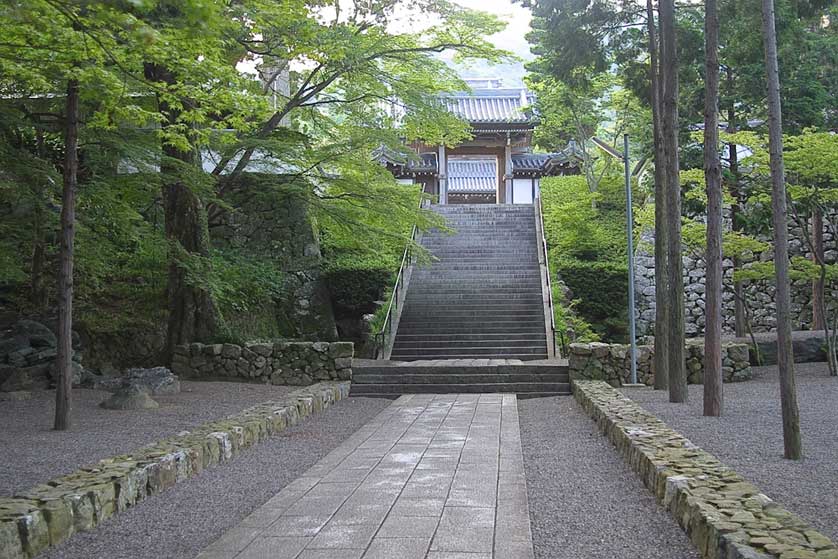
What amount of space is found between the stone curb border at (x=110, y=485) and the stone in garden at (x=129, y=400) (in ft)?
6.53

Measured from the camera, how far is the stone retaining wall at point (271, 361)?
1270 centimetres

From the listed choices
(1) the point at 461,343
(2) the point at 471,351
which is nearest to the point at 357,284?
(1) the point at 461,343

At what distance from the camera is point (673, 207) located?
9883 mm

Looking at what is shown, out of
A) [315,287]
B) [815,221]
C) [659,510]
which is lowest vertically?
[659,510]

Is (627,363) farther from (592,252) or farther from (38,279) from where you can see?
(38,279)

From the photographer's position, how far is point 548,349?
14.7 metres

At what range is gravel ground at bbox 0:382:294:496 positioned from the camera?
5.99 m

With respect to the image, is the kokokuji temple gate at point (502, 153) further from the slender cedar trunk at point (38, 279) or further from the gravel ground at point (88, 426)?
the gravel ground at point (88, 426)

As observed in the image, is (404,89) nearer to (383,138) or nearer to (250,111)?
(383,138)

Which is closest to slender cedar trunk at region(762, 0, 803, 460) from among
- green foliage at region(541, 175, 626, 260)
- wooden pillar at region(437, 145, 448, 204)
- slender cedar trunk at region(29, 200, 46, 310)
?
slender cedar trunk at region(29, 200, 46, 310)

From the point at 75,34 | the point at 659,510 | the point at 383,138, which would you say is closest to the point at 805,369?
the point at 383,138

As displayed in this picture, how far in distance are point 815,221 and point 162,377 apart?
13.9 m

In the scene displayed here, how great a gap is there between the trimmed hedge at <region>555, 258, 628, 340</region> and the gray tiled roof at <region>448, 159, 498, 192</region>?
2174cm

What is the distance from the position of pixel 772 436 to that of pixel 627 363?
17.2 ft
